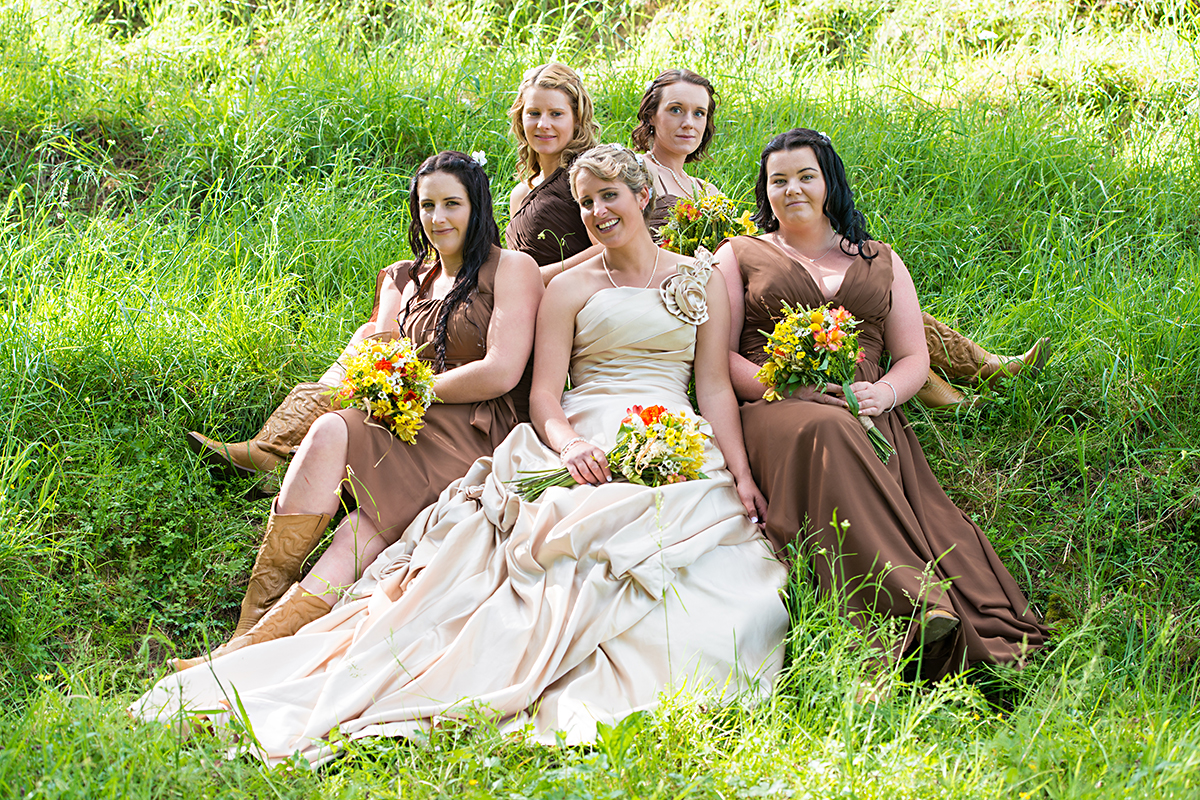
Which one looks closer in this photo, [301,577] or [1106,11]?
[301,577]

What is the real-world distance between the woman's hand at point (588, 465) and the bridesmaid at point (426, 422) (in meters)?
0.56

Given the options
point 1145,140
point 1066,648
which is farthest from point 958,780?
Answer: point 1145,140

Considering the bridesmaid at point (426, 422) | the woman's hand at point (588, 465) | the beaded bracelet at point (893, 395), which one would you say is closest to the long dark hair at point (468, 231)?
the bridesmaid at point (426, 422)

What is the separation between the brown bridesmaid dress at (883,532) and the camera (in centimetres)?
325

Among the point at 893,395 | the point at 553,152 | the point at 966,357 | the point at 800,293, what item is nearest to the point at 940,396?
the point at 966,357

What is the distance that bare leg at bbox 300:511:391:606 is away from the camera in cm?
361

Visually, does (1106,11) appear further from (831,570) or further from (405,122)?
(831,570)

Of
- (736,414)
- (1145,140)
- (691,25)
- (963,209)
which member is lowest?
(736,414)

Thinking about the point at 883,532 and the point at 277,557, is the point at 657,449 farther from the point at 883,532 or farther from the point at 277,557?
the point at 277,557

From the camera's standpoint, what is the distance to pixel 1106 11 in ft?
28.6

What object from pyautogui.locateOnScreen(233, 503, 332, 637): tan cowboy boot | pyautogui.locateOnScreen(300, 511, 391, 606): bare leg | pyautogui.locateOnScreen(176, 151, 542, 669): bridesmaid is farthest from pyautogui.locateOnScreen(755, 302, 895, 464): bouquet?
pyautogui.locateOnScreen(233, 503, 332, 637): tan cowboy boot

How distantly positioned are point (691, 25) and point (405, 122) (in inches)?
140

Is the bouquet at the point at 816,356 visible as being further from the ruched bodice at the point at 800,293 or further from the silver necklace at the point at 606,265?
the silver necklace at the point at 606,265

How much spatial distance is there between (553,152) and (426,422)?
1.81 meters
